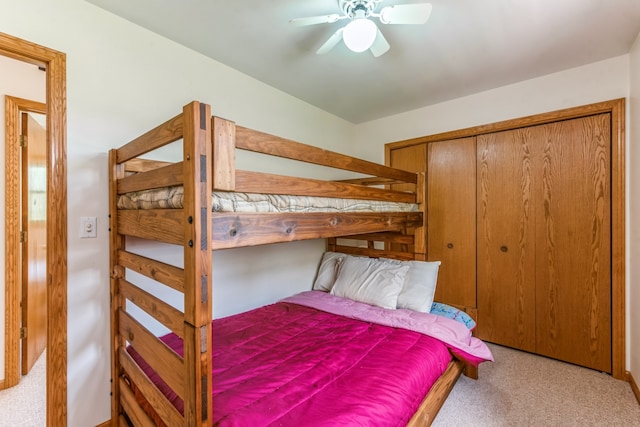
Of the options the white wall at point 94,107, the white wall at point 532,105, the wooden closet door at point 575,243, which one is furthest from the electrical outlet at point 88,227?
the wooden closet door at point 575,243

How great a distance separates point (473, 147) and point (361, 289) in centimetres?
180

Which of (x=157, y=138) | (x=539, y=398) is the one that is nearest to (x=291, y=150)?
(x=157, y=138)

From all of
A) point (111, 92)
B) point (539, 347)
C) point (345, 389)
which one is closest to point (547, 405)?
point (539, 347)

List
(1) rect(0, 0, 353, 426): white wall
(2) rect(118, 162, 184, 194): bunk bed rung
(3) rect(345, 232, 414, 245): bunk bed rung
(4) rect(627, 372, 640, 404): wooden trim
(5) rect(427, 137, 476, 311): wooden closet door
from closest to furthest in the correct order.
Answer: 1. (2) rect(118, 162, 184, 194): bunk bed rung
2. (1) rect(0, 0, 353, 426): white wall
3. (4) rect(627, 372, 640, 404): wooden trim
4. (3) rect(345, 232, 414, 245): bunk bed rung
5. (5) rect(427, 137, 476, 311): wooden closet door

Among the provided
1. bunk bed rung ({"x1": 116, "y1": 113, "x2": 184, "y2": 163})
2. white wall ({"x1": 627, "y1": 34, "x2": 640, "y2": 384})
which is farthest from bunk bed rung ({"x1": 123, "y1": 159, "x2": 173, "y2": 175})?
white wall ({"x1": 627, "y1": 34, "x2": 640, "y2": 384})

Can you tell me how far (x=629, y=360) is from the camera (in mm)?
2057

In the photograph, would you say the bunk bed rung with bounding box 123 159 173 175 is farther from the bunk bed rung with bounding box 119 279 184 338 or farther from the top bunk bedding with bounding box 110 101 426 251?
the bunk bed rung with bounding box 119 279 184 338

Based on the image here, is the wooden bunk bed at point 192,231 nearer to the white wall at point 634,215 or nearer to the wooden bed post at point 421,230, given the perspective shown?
the wooden bed post at point 421,230

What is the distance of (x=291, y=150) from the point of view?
1279 millimetres

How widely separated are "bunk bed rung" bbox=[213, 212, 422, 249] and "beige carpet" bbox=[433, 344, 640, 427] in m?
1.28

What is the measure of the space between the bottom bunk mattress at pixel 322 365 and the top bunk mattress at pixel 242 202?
783 millimetres

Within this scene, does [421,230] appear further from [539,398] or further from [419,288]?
[539,398]

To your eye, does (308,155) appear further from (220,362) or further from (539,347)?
(539,347)

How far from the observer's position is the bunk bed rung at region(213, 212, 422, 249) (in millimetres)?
1039
